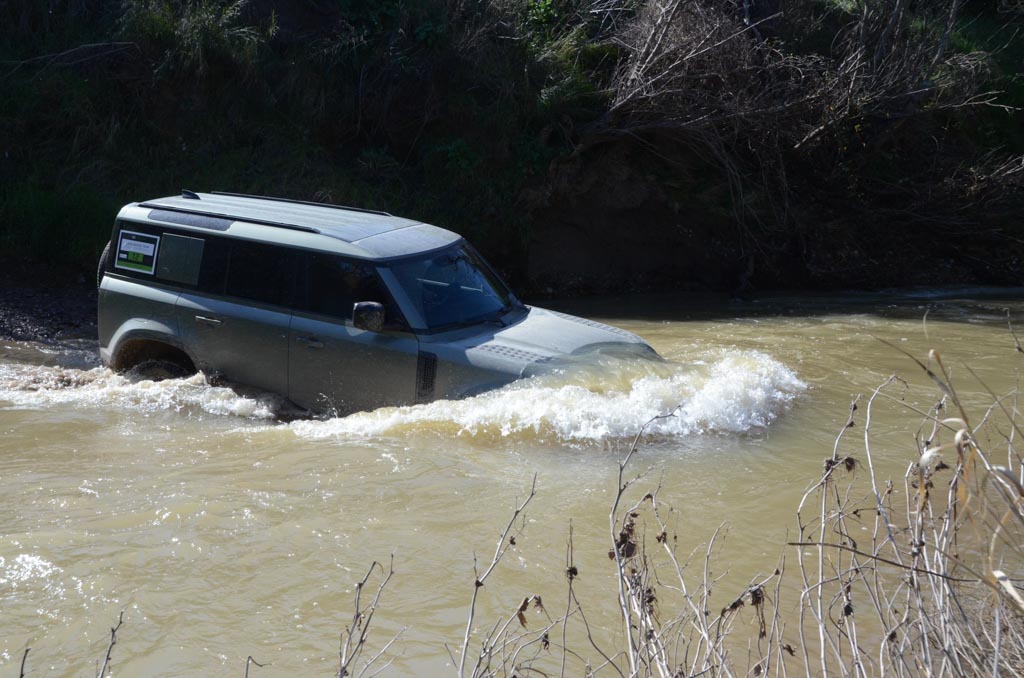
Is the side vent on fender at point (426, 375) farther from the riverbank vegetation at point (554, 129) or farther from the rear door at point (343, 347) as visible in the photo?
the riverbank vegetation at point (554, 129)

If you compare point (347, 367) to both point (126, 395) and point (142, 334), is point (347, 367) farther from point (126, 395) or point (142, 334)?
point (126, 395)

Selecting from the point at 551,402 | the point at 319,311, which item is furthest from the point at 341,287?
the point at 551,402

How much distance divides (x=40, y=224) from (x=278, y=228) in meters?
6.13

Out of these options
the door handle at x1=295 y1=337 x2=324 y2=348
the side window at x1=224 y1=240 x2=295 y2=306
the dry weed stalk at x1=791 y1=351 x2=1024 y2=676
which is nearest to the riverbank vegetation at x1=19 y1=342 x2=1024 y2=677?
the dry weed stalk at x1=791 y1=351 x2=1024 y2=676

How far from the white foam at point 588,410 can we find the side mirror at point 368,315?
66 cm

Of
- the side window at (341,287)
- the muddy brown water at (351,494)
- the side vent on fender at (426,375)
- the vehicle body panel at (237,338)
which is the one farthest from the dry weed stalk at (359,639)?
the vehicle body panel at (237,338)

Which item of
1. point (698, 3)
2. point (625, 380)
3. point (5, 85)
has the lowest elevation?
point (625, 380)

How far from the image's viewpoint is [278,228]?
7.46 meters

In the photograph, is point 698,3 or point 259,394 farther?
point 698,3

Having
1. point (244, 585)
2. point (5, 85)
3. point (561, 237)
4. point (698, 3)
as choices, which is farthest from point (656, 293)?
point (244, 585)

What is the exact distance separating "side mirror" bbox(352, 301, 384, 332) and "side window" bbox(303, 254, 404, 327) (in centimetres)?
22

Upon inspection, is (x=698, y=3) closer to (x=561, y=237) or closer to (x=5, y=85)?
(x=561, y=237)

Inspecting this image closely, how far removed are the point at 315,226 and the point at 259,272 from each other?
0.56 m

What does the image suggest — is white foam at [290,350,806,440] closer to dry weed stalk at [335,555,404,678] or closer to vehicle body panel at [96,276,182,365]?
vehicle body panel at [96,276,182,365]
